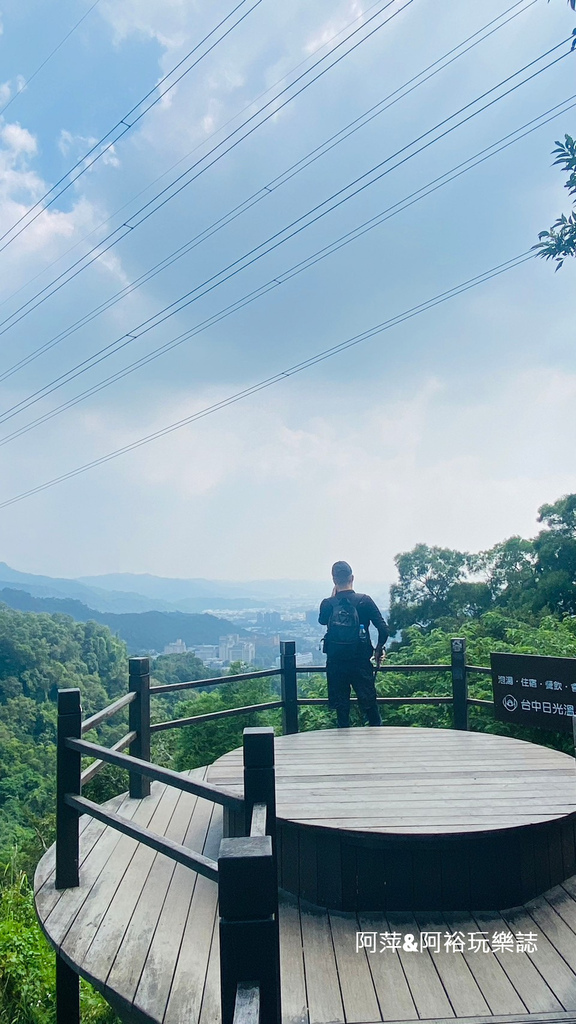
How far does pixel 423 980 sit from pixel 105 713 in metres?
2.04

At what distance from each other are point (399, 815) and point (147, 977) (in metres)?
1.25

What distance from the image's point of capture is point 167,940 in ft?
8.38

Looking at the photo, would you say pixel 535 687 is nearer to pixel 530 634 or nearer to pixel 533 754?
pixel 533 754

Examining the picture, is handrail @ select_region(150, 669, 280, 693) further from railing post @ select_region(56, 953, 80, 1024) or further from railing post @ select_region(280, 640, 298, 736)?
railing post @ select_region(56, 953, 80, 1024)

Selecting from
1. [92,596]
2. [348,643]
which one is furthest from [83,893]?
[92,596]

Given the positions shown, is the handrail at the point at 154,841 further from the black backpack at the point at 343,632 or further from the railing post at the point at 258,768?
the black backpack at the point at 343,632

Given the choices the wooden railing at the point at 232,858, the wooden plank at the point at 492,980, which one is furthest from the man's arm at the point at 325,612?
the wooden plank at the point at 492,980

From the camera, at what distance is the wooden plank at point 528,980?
212 cm

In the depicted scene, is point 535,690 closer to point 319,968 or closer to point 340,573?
point 340,573

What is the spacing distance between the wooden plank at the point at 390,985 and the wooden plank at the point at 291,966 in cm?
27

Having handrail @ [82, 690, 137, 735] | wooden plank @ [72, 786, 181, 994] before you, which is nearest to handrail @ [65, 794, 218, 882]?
handrail @ [82, 690, 137, 735]

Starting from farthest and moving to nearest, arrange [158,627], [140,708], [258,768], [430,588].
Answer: [158,627], [430,588], [140,708], [258,768]

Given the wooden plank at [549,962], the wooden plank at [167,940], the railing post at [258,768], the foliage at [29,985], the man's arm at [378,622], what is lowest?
the foliage at [29,985]

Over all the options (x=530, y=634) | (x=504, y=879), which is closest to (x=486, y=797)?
(x=504, y=879)
